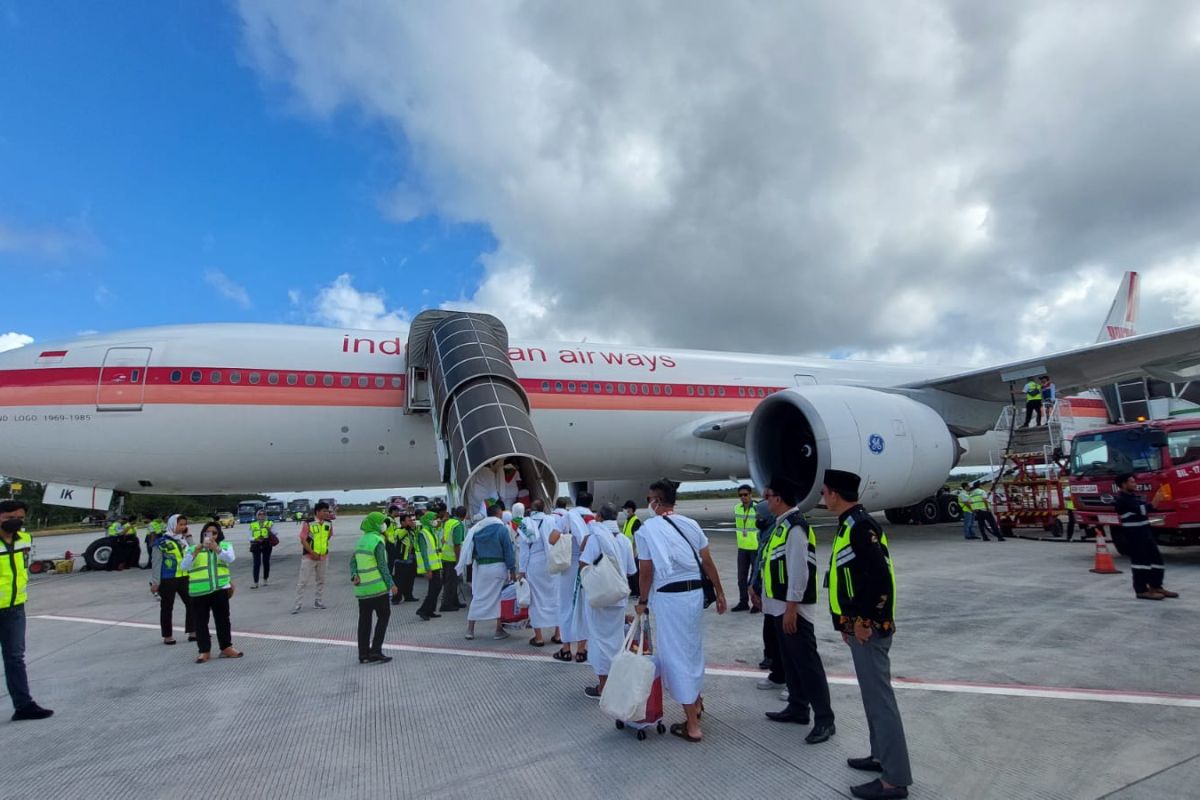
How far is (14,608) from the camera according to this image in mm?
4305

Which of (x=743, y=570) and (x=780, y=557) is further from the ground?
(x=780, y=557)

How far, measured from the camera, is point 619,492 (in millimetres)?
16422

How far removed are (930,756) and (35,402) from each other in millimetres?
11876

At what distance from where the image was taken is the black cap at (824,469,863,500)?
3.08 metres

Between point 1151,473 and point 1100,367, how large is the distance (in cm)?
345

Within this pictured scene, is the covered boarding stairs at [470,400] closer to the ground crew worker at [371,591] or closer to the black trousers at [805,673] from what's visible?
the ground crew worker at [371,591]

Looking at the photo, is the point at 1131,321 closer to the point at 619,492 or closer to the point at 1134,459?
the point at 1134,459

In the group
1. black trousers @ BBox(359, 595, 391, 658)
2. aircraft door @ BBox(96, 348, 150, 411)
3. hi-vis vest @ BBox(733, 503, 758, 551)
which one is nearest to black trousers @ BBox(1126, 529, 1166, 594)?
hi-vis vest @ BBox(733, 503, 758, 551)

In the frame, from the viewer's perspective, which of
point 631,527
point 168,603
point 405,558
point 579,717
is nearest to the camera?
point 579,717

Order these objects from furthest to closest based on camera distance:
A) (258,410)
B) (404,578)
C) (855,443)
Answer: (258,410)
(855,443)
(404,578)

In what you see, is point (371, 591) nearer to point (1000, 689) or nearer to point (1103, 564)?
point (1000, 689)

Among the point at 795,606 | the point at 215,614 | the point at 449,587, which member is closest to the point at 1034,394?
the point at 795,606

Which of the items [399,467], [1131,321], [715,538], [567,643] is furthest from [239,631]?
[1131,321]

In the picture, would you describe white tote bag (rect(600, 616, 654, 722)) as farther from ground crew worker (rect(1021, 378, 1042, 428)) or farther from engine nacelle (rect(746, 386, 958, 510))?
ground crew worker (rect(1021, 378, 1042, 428))
